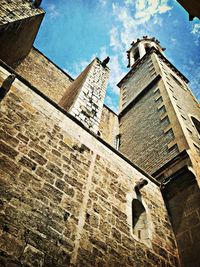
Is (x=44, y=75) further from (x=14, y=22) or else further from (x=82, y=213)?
(x=82, y=213)

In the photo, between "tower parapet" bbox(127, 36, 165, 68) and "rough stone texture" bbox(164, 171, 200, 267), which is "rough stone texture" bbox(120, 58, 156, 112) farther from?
"rough stone texture" bbox(164, 171, 200, 267)

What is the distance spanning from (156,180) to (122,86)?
34.5ft

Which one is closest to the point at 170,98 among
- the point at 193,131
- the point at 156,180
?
the point at 193,131

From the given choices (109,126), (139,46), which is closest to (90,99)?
(109,126)

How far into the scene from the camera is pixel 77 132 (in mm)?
4508

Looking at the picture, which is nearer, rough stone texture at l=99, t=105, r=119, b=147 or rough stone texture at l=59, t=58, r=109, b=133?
rough stone texture at l=59, t=58, r=109, b=133

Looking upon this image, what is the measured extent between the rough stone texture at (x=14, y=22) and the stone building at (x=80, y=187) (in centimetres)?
4

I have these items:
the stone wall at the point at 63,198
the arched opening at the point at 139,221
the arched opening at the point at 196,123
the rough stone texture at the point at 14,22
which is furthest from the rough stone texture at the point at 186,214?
the rough stone texture at the point at 14,22

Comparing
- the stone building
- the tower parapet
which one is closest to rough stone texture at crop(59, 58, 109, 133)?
the stone building

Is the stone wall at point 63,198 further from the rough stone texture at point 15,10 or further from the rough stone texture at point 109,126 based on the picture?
the rough stone texture at point 109,126

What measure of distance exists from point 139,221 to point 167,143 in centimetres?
313

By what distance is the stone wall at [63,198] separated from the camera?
2588 millimetres

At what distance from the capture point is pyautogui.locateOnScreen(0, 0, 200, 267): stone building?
270 cm

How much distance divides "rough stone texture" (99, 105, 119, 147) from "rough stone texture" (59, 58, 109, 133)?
8.51 ft
